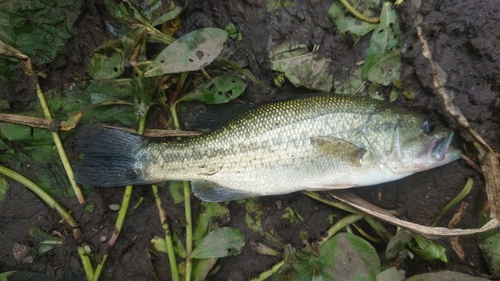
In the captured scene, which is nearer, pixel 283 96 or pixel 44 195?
pixel 44 195

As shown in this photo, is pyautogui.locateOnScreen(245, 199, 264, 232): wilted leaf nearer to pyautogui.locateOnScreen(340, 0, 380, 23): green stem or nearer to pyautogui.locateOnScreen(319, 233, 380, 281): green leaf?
pyautogui.locateOnScreen(319, 233, 380, 281): green leaf

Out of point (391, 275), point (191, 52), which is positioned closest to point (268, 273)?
point (391, 275)

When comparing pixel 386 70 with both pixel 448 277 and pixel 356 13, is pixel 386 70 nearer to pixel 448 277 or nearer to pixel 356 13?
pixel 356 13

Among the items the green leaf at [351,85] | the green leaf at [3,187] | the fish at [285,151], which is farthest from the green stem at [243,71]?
the green leaf at [3,187]

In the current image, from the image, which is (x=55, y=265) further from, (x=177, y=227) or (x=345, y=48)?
(x=345, y=48)

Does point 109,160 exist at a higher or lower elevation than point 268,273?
higher
